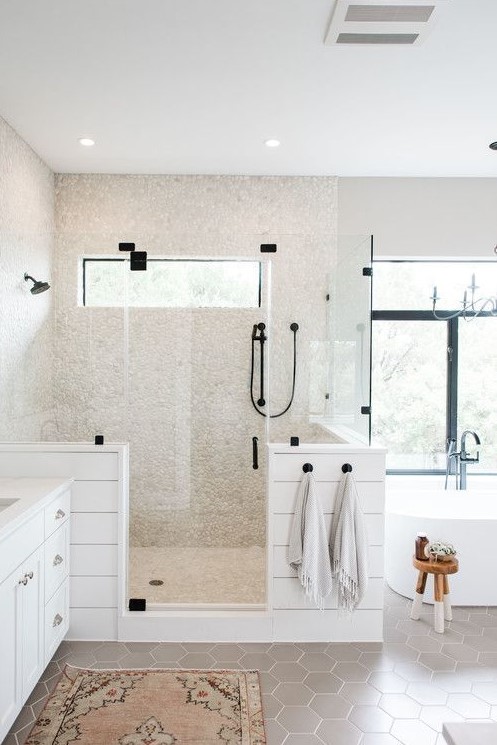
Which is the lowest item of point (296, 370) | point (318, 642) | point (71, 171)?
point (318, 642)

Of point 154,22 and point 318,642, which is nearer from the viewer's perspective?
point 154,22

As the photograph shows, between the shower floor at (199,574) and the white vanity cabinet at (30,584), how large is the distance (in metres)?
0.39

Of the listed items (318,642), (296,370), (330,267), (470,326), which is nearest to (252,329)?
(296,370)

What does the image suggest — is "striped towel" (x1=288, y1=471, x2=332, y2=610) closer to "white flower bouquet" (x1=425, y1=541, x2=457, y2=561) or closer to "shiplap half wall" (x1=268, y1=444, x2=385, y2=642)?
"shiplap half wall" (x1=268, y1=444, x2=385, y2=642)

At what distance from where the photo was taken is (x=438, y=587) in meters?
3.04

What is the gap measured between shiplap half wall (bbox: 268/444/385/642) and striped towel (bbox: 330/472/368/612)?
3.3 inches

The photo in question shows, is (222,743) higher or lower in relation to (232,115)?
lower

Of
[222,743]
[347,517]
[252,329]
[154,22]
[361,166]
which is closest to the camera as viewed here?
[222,743]

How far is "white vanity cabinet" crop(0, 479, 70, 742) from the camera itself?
6.62ft

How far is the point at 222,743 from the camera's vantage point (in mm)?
2113

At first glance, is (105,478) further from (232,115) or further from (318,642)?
(232,115)

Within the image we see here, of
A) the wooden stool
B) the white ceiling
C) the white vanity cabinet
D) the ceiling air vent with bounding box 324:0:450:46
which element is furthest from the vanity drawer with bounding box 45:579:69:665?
the ceiling air vent with bounding box 324:0:450:46

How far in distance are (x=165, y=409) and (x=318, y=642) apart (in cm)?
141

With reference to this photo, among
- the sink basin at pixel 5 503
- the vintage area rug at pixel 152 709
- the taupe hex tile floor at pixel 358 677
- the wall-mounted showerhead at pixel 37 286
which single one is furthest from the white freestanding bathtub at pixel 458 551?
the wall-mounted showerhead at pixel 37 286
